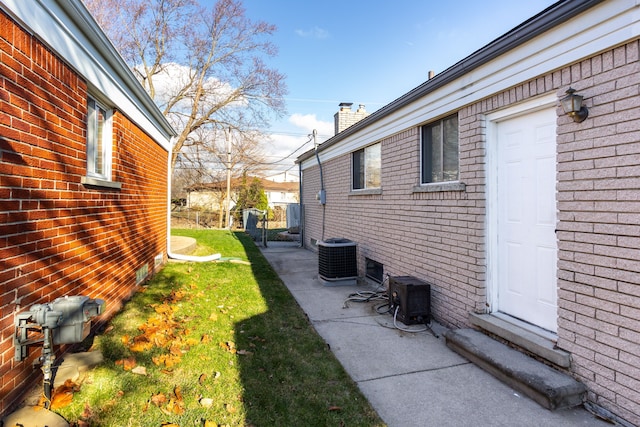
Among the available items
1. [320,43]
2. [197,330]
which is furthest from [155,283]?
[320,43]

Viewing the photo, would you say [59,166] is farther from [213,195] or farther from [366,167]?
[213,195]

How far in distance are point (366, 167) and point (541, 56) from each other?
4366 millimetres

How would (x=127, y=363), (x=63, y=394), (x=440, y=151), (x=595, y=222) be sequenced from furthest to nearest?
(x=440, y=151), (x=127, y=363), (x=595, y=222), (x=63, y=394)

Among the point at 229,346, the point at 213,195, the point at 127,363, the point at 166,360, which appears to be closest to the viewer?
the point at 127,363

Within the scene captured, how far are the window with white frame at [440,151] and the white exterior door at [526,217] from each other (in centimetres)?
70

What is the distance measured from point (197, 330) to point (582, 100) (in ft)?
14.8

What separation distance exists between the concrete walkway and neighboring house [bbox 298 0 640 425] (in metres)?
0.48

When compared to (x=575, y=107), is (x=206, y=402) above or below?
below

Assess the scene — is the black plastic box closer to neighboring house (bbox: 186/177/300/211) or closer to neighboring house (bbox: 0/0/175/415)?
Answer: neighboring house (bbox: 0/0/175/415)

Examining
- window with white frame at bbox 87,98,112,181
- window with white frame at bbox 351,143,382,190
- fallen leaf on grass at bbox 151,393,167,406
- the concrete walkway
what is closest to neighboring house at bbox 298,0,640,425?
the concrete walkway

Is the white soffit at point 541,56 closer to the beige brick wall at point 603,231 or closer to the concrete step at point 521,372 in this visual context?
the beige brick wall at point 603,231

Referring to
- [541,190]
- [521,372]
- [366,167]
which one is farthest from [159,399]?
[366,167]

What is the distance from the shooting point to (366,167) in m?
7.32

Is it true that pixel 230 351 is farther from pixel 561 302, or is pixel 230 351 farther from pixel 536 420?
pixel 561 302
